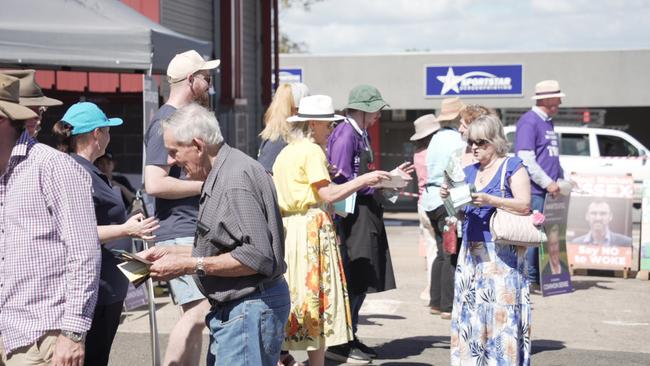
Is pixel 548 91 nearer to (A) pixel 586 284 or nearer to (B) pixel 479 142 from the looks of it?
(A) pixel 586 284

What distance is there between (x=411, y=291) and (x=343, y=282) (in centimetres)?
452

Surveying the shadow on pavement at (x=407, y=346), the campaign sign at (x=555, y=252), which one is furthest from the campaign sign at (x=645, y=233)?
the shadow on pavement at (x=407, y=346)

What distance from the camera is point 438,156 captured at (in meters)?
8.82

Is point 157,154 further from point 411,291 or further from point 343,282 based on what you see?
point 411,291

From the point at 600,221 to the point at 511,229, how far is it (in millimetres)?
6347

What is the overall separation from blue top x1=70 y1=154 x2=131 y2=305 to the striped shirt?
1032 millimetres

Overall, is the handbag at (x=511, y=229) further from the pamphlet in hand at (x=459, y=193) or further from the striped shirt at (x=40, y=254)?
the striped shirt at (x=40, y=254)

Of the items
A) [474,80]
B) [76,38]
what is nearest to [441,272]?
[76,38]

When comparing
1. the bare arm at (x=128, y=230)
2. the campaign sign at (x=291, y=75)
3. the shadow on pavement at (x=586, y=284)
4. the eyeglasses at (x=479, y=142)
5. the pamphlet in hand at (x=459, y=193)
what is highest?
the campaign sign at (x=291, y=75)

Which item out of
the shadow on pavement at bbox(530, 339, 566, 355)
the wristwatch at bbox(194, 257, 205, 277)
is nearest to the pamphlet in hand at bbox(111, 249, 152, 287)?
the wristwatch at bbox(194, 257, 205, 277)

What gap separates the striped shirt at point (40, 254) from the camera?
3.64 metres

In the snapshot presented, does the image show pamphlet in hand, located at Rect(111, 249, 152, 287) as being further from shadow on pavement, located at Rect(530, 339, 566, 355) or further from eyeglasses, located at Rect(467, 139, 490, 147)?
shadow on pavement, located at Rect(530, 339, 566, 355)

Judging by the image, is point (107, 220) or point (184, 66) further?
point (184, 66)

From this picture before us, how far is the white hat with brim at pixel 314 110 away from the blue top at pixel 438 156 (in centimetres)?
274
